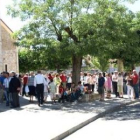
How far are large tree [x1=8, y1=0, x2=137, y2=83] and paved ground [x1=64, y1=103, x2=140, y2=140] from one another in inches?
215

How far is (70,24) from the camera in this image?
18.3 metres

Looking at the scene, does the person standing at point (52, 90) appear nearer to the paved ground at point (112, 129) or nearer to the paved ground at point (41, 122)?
the paved ground at point (41, 122)

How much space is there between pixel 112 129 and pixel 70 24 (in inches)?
352

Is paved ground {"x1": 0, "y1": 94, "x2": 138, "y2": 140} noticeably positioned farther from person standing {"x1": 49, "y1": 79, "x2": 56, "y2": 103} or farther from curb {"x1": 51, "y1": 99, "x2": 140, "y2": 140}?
person standing {"x1": 49, "y1": 79, "x2": 56, "y2": 103}

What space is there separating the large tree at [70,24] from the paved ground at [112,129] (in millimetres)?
5464

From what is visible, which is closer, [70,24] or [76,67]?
[70,24]

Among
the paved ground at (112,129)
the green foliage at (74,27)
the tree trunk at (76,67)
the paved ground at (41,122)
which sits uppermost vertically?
the green foliage at (74,27)

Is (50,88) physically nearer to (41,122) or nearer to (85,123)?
(85,123)

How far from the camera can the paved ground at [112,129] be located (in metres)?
9.20

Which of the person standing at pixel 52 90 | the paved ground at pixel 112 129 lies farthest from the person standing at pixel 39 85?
the paved ground at pixel 112 129

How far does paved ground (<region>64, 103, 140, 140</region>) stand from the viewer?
920cm

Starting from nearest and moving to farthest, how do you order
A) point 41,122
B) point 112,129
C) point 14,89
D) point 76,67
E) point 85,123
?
point 112,129 → point 41,122 → point 85,123 → point 14,89 → point 76,67

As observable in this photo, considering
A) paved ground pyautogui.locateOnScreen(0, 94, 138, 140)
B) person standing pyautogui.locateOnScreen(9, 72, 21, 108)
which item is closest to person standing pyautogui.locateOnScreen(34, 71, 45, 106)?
person standing pyautogui.locateOnScreen(9, 72, 21, 108)

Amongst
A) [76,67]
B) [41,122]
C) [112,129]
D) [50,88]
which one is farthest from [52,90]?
[112,129]
